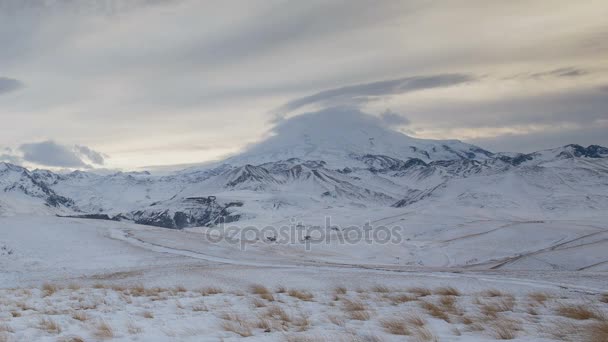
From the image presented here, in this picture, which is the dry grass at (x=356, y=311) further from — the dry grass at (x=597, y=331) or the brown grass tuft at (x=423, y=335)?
the dry grass at (x=597, y=331)

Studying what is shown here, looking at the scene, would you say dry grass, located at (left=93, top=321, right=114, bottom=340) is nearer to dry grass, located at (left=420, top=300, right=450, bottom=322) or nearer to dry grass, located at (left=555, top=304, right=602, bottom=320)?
dry grass, located at (left=420, top=300, right=450, bottom=322)

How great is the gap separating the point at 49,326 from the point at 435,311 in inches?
335

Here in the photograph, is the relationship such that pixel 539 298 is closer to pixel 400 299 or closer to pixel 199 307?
pixel 400 299

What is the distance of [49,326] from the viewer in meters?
9.47

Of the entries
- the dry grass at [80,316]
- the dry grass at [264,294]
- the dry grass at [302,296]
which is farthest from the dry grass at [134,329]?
the dry grass at [302,296]

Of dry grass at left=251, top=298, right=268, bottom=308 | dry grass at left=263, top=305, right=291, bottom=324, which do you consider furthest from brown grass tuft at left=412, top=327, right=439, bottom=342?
dry grass at left=251, top=298, right=268, bottom=308

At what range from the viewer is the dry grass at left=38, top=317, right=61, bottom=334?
362 inches

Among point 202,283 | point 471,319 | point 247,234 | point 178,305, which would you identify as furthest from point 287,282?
point 247,234

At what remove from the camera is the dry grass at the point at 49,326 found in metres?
9.20

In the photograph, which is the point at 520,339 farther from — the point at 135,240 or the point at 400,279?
the point at 135,240

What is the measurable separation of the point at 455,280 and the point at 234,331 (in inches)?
709

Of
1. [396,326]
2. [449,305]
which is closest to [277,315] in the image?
[396,326]

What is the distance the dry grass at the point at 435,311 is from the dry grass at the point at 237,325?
4314mm

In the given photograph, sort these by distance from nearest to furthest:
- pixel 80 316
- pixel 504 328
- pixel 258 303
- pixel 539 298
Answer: pixel 504 328
pixel 80 316
pixel 258 303
pixel 539 298
